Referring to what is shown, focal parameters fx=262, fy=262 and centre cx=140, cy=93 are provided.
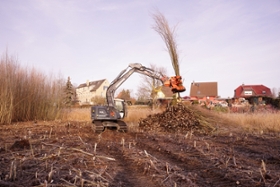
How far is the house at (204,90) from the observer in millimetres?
55656

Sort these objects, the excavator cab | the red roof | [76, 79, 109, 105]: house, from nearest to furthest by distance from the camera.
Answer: the excavator cab, the red roof, [76, 79, 109, 105]: house

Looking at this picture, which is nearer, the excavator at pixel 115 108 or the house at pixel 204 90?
the excavator at pixel 115 108

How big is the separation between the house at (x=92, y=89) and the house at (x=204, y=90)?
66.2ft

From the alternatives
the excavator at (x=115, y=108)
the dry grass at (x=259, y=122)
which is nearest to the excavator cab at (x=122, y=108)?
the excavator at (x=115, y=108)

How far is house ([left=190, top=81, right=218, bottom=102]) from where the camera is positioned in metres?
55.7

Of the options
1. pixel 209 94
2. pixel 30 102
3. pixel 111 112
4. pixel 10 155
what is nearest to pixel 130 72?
pixel 111 112

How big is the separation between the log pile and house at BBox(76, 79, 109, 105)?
1870 inches

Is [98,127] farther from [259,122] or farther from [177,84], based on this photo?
[259,122]

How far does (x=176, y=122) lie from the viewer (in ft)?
37.6

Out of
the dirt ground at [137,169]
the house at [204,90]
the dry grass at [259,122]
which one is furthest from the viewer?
the house at [204,90]

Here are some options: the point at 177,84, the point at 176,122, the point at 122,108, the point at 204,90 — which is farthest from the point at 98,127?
the point at 204,90

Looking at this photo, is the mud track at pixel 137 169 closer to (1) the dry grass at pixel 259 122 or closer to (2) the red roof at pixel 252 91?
(1) the dry grass at pixel 259 122

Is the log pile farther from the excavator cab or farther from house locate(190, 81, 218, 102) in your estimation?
house locate(190, 81, 218, 102)

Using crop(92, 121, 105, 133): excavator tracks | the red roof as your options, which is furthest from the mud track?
the red roof
